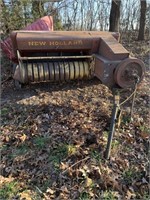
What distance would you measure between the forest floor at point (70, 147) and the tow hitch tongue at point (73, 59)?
0.36 meters

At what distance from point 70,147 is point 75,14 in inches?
315

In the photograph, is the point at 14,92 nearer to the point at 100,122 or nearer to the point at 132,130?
the point at 100,122

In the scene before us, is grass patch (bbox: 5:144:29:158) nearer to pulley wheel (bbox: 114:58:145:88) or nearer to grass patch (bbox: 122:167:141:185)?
grass patch (bbox: 122:167:141:185)

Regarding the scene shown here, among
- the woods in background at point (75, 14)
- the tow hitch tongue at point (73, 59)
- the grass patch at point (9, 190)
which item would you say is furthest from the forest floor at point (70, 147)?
the woods in background at point (75, 14)

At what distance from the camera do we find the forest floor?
3.20 m

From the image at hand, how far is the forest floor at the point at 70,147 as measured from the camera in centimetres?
320

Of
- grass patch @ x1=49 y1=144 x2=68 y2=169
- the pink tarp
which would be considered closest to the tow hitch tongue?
the pink tarp

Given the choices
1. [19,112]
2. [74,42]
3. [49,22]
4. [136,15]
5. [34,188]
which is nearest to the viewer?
[34,188]

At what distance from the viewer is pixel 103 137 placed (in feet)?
12.8

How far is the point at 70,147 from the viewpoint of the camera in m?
3.67

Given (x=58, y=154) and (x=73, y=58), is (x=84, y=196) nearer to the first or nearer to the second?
(x=58, y=154)

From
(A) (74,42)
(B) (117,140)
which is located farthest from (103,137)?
(A) (74,42)

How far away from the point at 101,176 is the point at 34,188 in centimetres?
84

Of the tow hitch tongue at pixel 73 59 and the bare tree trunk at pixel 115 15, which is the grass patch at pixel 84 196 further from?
the bare tree trunk at pixel 115 15
